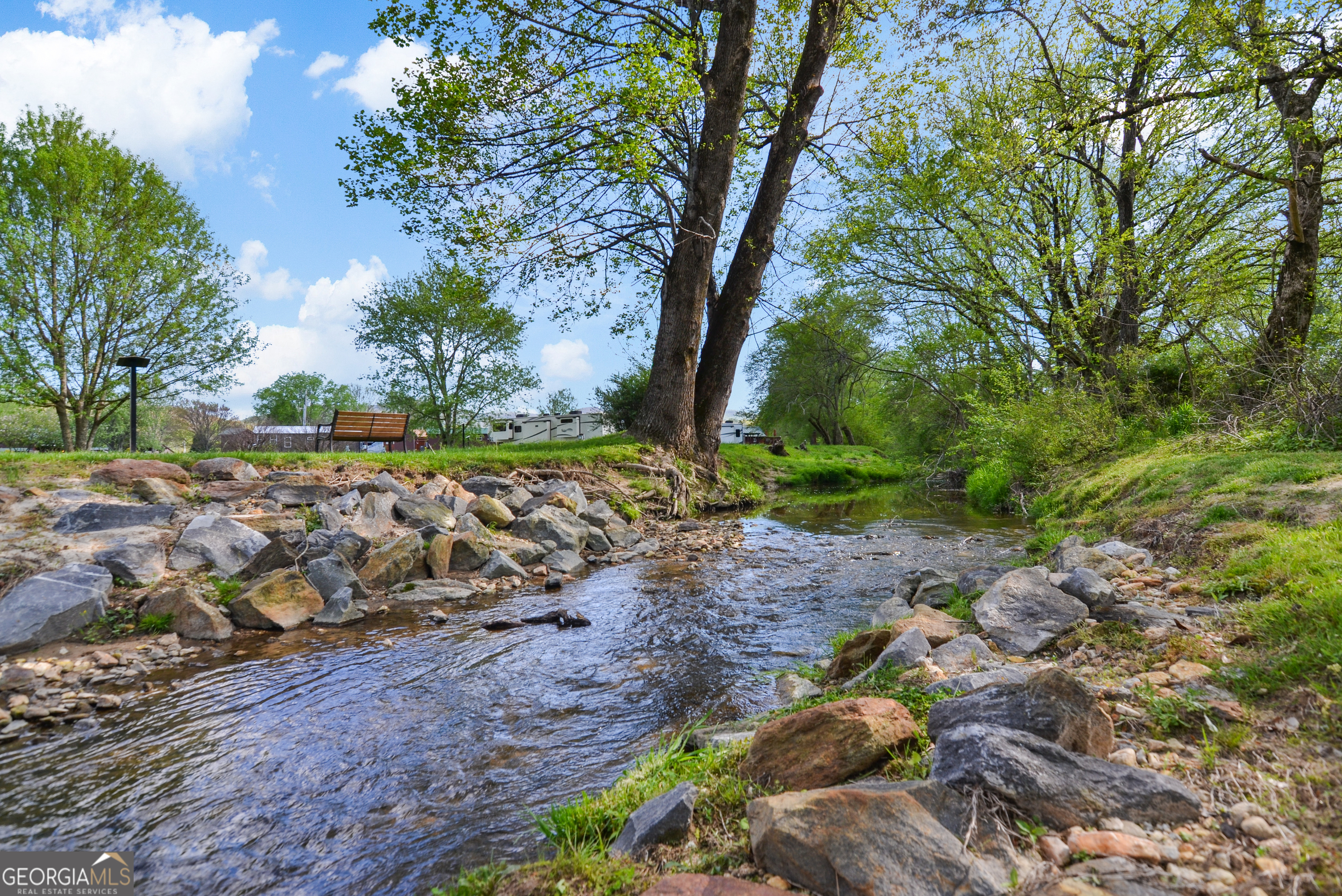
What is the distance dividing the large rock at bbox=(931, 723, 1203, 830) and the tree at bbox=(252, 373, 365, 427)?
80.6m

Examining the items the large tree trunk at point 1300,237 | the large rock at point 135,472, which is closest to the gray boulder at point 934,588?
the large tree trunk at point 1300,237

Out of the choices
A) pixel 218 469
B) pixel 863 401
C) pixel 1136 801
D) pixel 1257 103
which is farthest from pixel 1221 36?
pixel 863 401

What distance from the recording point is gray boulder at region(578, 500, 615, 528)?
1063 centimetres

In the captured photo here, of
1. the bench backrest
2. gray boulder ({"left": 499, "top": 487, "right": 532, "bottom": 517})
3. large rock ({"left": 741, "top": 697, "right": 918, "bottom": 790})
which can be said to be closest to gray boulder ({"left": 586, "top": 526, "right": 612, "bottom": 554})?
gray boulder ({"left": 499, "top": 487, "right": 532, "bottom": 517})

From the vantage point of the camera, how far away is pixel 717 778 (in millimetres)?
2494

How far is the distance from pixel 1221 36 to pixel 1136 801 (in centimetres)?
1287

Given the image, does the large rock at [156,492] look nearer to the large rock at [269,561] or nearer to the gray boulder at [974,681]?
the large rock at [269,561]

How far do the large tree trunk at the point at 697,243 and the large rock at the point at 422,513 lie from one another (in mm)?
6600

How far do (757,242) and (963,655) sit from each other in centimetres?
1260

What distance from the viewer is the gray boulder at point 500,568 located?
24.9ft

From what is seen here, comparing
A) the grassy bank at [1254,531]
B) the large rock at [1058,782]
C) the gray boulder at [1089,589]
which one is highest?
the grassy bank at [1254,531]

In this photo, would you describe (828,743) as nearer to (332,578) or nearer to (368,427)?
(332,578)

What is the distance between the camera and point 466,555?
781 cm

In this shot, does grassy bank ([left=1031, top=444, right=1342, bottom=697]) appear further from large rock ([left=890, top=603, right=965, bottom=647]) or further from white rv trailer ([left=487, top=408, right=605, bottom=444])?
white rv trailer ([left=487, top=408, right=605, bottom=444])
